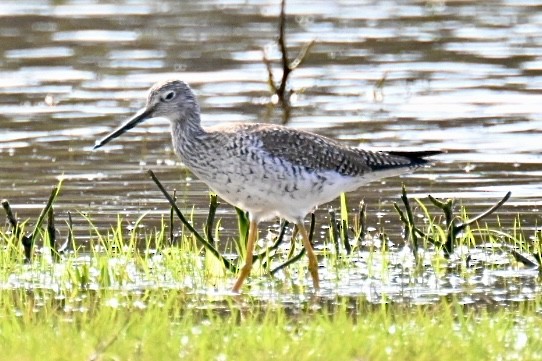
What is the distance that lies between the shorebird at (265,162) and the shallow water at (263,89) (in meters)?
1.68

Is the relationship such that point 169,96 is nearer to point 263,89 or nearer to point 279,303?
point 279,303

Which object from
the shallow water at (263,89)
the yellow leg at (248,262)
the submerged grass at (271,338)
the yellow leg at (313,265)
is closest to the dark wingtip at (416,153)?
the yellow leg at (313,265)

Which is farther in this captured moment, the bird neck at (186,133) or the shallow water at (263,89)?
the shallow water at (263,89)

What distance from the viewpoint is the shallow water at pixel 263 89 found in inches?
500

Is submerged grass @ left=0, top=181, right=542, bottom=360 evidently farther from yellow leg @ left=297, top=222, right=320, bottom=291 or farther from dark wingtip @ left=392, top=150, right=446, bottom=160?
dark wingtip @ left=392, top=150, right=446, bottom=160

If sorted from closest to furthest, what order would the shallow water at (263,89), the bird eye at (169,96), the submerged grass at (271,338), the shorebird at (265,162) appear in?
the submerged grass at (271,338)
the shorebird at (265,162)
the bird eye at (169,96)
the shallow water at (263,89)

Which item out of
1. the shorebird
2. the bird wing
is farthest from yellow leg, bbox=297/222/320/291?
the bird wing

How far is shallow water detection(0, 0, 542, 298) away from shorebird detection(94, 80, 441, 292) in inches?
66.1

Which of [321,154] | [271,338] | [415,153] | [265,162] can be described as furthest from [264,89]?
[271,338]

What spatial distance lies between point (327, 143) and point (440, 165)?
4304 mm

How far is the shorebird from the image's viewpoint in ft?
29.7

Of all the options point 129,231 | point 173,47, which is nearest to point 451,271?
point 129,231

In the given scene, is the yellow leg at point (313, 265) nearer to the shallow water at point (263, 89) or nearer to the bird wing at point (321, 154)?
the bird wing at point (321, 154)

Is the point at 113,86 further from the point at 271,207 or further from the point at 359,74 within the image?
the point at 271,207
